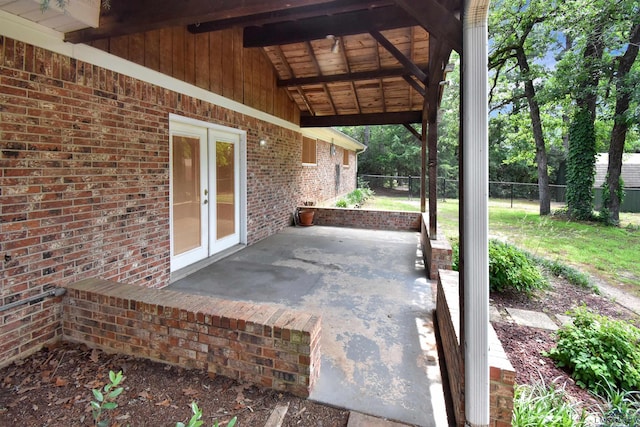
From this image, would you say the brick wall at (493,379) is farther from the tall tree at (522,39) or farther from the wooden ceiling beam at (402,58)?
the tall tree at (522,39)

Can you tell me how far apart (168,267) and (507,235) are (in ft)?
28.4

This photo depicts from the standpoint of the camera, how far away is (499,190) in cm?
2116

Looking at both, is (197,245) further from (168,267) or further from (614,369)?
(614,369)

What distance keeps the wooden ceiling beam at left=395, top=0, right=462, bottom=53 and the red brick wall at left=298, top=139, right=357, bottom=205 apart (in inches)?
289

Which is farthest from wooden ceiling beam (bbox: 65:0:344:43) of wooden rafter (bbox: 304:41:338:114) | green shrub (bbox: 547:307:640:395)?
wooden rafter (bbox: 304:41:338:114)

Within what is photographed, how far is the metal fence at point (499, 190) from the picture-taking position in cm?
1688

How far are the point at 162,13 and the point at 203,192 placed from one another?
9.33ft

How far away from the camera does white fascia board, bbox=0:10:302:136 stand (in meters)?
2.51

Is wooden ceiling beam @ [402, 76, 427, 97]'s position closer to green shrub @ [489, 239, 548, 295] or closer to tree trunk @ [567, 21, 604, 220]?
green shrub @ [489, 239, 548, 295]

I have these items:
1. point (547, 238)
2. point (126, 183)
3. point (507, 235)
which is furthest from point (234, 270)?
point (547, 238)

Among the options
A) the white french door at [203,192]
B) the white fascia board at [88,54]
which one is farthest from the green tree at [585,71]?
the white fascia board at [88,54]

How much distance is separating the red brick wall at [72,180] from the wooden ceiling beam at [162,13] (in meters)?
0.48

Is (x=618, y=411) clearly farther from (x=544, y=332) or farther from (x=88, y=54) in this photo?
(x=88, y=54)

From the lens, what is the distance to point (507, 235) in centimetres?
913
